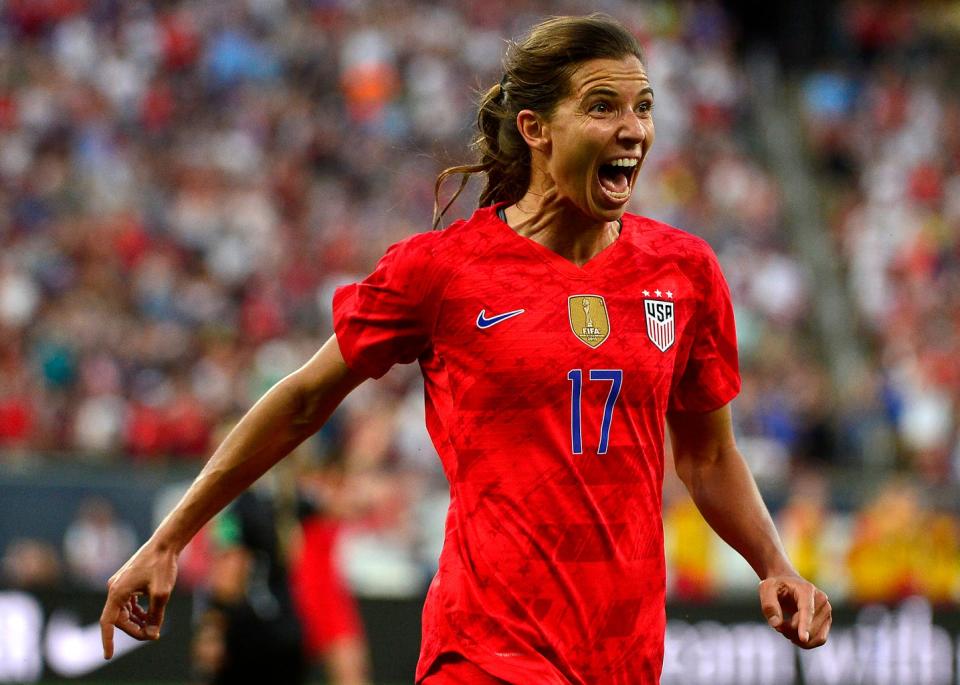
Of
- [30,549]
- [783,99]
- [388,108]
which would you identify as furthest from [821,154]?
[30,549]

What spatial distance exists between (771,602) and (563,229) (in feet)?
3.30

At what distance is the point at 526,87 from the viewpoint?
4039mm

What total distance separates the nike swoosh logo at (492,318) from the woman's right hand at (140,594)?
36.5 inches

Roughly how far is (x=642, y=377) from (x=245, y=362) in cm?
1080

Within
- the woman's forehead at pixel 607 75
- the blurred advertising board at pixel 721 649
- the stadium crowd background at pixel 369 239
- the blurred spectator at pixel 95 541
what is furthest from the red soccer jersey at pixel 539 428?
the blurred spectator at pixel 95 541

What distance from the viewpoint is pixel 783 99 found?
877 inches

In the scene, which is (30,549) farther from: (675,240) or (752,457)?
(675,240)

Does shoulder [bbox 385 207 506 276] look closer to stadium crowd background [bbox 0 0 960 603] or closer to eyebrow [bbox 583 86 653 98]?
eyebrow [bbox 583 86 653 98]

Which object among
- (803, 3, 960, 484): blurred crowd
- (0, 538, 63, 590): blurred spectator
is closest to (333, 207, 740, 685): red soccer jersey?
(0, 538, 63, 590): blurred spectator

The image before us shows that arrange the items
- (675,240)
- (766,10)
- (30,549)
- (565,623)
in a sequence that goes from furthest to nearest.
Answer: (766,10) < (30,549) < (675,240) < (565,623)

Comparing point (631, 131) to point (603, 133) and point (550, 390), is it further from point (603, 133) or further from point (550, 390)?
point (550, 390)

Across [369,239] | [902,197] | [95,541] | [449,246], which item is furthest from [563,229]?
[902,197]

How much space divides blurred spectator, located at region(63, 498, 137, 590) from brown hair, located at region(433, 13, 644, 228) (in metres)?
9.15

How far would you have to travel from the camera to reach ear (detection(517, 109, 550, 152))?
4.03 meters
